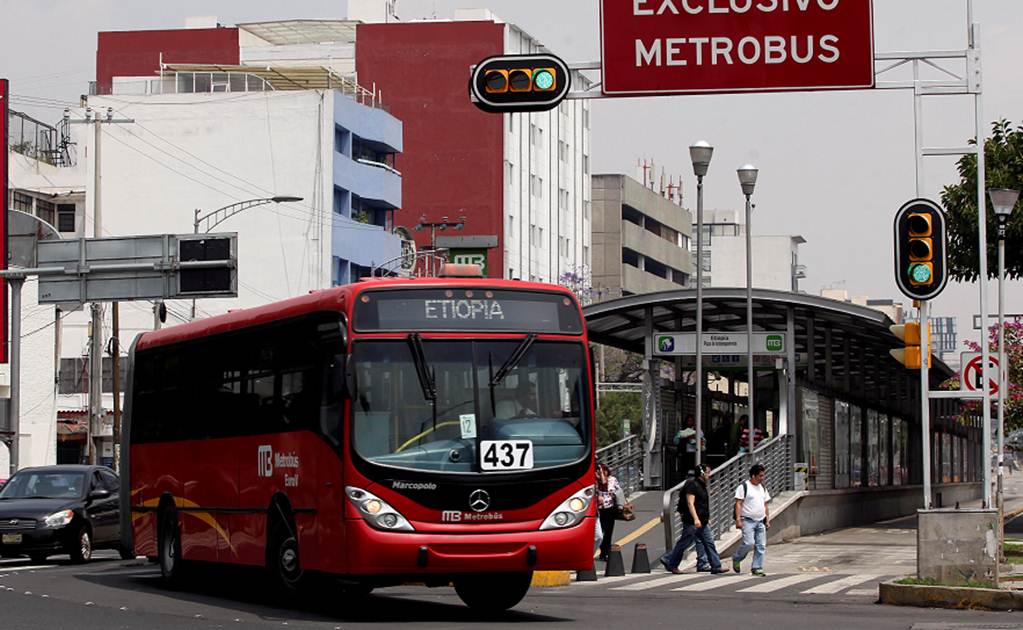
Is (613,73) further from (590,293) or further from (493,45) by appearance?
(590,293)

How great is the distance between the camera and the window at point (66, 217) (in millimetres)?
77438

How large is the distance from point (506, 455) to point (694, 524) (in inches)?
381

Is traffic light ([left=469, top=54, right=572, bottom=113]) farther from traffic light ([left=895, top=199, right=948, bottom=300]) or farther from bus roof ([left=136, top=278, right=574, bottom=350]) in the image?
traffic light ([left=895, top=199, right=948, bottom=300])

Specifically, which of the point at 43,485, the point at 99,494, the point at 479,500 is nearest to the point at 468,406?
the point at 479,500

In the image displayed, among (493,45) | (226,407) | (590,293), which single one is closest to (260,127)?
(493,45)

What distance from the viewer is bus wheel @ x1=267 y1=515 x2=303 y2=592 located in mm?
17953

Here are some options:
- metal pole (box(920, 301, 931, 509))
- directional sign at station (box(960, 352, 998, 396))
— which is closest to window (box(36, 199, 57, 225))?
directional sign at station (box(960, 352, 998, 396))

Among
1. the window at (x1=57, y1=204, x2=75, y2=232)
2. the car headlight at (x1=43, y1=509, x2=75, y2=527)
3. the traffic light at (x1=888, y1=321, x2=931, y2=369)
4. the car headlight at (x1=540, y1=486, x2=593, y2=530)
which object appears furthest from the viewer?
the window at (x1=57, y1=204, x2=75, y2=232)

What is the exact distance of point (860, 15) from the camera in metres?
18.6

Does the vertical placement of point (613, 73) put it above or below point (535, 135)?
below

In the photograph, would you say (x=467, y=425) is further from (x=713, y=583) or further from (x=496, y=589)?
(x=713, y=583)

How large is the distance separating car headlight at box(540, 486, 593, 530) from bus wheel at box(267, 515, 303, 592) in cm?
258

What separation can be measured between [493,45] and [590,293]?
1936cm

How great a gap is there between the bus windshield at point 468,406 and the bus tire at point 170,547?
6.13 metres
